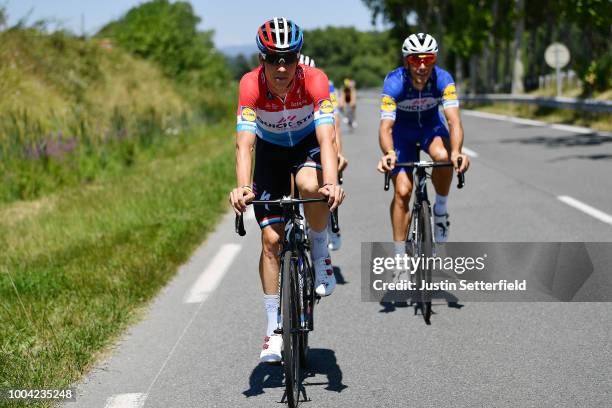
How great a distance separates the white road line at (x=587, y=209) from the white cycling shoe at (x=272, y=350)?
5.44m

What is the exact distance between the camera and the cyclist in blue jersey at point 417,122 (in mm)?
6195

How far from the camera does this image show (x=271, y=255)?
4805 mm

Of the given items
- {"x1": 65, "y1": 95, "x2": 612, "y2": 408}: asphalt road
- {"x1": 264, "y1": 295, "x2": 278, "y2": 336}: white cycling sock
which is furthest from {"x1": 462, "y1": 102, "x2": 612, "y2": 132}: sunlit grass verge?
{"x1": 264, "y1": 295, "x2": 278, "y2": 336}: white cycling sock

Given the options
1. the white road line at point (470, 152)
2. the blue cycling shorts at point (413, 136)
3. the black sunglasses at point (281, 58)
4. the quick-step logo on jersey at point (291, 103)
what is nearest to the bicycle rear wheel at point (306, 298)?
the quick-step logo on jersey at point (291, 103)

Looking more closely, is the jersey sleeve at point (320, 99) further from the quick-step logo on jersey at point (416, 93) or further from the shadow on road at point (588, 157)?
the shadow on road at point (588, 157)

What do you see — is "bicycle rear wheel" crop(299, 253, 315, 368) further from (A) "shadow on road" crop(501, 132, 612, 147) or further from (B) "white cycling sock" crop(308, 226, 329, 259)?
(A) "shadow on road" crop(501, 132, 612, 147)

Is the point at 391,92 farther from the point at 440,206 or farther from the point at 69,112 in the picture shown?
the point at 69,112

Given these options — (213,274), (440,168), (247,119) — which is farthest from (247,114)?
(213,274)

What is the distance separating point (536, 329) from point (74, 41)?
1089 inches

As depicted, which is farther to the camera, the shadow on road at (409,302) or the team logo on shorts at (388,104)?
the team logo on shorts at (388,104)

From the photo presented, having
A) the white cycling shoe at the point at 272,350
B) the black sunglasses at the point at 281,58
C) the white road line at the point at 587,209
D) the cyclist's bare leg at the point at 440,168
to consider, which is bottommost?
the white road line at the point at 587,209

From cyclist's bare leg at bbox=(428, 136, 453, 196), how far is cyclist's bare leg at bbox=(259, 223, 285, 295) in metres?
2.25

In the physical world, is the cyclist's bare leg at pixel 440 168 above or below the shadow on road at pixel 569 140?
above

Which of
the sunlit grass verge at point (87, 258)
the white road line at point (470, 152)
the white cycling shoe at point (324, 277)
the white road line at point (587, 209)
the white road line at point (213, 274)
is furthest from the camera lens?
the white road line at point (470, 152)
